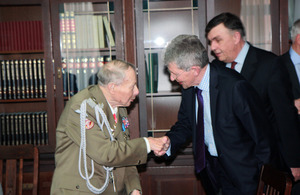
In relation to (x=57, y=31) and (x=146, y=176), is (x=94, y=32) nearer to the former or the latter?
(x=57, y=31)

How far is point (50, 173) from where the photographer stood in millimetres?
2980

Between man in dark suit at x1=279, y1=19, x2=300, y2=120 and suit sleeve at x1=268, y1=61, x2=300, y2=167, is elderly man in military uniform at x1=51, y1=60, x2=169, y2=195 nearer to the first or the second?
suit sleeve at x1=268, y1=61, x2=300, y2=167

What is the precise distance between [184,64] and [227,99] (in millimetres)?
339

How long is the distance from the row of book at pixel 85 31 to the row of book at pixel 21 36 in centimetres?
28

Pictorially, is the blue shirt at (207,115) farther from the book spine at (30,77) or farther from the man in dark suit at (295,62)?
the book spine at (30,77)

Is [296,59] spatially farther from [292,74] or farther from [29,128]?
[29,128]

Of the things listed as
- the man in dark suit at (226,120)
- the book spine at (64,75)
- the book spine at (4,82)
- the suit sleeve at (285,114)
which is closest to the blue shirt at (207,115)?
the man in dark suit at (226,120)

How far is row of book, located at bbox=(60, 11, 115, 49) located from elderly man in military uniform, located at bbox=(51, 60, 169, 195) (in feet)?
3.87

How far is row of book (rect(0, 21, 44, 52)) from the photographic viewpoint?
9.98 feet

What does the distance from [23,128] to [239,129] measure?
2.10 m

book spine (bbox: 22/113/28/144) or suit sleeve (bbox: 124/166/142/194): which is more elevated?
book spine (bbox: 22/113/28/144)

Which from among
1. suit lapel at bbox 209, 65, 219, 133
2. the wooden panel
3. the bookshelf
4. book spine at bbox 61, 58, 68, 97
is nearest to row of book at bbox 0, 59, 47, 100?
the bookshelf

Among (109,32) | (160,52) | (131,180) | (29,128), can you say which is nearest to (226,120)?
(131,180)

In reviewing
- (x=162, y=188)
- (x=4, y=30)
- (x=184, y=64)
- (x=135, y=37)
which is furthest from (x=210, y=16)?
(x=4, y=30)
